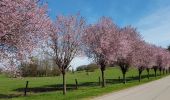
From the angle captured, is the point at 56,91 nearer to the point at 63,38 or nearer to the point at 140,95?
the point at 63,38

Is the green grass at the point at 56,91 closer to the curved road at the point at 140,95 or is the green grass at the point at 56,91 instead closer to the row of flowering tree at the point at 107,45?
the curved road at the point at 140,95

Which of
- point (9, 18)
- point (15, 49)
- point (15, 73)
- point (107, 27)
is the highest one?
point (107, 27)

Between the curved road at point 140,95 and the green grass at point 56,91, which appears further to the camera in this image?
the green grass at point 56,91

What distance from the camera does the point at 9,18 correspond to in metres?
18.8

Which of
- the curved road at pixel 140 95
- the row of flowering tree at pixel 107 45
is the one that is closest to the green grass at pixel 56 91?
the curved road at pixel 140 95

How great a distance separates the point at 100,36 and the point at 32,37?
29.1 metres

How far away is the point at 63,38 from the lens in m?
37.3

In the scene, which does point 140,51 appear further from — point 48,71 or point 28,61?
point 48,71

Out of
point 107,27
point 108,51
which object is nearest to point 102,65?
point 108,51

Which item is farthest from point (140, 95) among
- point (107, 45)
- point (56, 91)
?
point (107, 45)

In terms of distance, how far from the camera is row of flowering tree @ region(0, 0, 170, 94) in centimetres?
1969

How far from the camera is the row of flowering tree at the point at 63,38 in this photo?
19.7 metres

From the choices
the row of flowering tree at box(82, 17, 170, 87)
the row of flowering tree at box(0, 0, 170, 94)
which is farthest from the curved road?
the row of flowering tree at box(82, 17, 170, 87)

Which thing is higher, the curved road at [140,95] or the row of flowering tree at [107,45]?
the row of flowering tree at [107,45]
